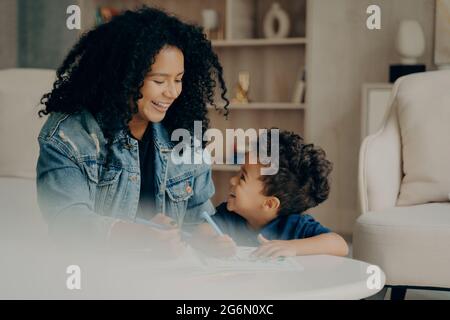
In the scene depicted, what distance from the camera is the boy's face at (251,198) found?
117 cm

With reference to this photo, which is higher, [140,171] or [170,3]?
[170,3]

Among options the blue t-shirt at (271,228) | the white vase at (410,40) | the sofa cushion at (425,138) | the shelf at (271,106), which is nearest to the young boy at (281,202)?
the blue t-shirt at (271,228)

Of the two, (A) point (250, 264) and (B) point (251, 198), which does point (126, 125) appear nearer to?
(B) point (251, 198)

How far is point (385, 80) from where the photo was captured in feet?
9.10

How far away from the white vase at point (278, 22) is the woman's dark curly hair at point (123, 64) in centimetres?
167

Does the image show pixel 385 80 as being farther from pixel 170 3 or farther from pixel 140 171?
pixel 140 171

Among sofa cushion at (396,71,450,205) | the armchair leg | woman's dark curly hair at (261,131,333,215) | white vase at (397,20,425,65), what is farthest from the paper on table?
white vase at (397,20,425,65)

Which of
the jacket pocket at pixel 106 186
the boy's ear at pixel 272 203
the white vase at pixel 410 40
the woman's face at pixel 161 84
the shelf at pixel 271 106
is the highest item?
the white vase at pixel 410 40

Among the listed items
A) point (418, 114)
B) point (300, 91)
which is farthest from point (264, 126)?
point (418, 114)

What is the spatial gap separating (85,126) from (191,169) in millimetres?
227

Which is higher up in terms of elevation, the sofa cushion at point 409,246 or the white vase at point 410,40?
the white vase at point 410,40

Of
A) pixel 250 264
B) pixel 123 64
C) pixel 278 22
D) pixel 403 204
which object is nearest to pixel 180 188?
pixel 123 64

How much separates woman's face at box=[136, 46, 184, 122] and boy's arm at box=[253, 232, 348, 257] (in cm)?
28

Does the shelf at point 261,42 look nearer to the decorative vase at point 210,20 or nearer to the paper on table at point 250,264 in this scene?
the decorative vase at point 210,20
